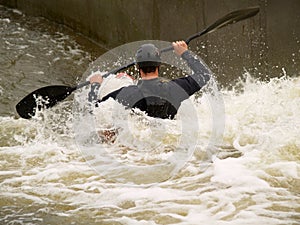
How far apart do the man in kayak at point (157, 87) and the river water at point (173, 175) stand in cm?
29

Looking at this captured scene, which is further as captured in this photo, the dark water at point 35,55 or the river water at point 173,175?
the dark water at point 35,55

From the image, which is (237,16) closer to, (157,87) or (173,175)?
(157,87)

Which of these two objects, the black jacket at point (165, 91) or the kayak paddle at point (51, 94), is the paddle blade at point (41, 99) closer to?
the kayak paddle at point (51, 94)

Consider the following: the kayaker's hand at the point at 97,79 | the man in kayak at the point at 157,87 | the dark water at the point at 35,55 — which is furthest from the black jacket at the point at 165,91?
the dark water at the point at 35,55

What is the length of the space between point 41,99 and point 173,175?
1.90 meters

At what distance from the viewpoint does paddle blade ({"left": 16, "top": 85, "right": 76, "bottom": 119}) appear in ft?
21.6

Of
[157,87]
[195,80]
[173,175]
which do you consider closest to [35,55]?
[157,87]

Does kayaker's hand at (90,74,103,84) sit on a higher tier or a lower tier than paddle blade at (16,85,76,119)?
lower

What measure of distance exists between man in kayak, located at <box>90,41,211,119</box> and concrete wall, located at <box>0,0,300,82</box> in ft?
6.00

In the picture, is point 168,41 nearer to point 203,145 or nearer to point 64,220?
point 203,145

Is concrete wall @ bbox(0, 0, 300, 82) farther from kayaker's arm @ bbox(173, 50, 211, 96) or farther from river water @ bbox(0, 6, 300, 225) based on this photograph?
kayaker's arm @ bbox(173, 50, 211, 96)

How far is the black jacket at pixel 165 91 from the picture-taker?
18.3 feet

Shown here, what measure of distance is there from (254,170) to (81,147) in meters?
1.78

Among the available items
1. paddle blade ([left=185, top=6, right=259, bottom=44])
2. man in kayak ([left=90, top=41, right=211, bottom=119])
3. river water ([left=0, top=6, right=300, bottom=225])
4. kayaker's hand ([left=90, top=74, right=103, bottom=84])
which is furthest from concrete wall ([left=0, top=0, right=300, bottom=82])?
kayaker's hand ([left=90, top=74, right=103, bottom=84])
